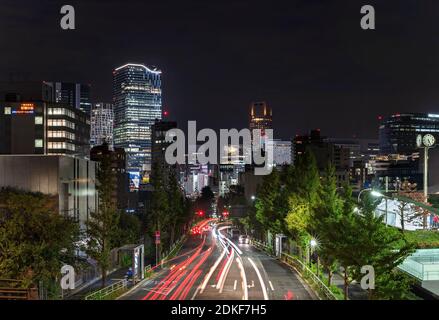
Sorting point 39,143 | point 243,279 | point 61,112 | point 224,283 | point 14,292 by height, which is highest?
point 61,112

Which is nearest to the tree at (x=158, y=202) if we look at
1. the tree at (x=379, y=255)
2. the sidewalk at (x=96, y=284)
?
the sidewalk at (x=96, y=284)

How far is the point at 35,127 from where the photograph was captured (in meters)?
107

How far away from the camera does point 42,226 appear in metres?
29.2

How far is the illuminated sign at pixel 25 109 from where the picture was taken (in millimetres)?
104562

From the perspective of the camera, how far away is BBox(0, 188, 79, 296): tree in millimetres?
26281

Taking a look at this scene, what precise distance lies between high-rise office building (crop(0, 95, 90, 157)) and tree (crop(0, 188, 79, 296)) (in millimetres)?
77743

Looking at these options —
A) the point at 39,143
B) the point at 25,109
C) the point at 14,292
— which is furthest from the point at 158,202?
the point at 39,143

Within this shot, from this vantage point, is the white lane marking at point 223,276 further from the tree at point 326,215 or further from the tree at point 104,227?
the tree at point 104,227

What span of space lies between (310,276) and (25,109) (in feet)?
282

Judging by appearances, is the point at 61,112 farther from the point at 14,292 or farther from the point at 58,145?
the point at 14,292
